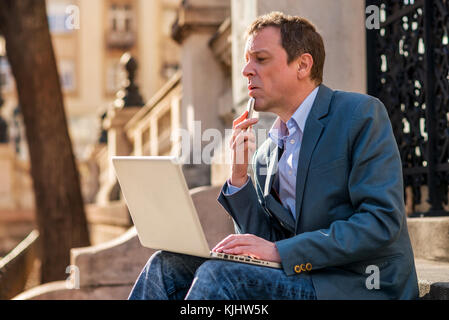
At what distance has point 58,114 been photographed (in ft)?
26.9

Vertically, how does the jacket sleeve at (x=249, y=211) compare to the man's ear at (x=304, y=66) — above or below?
below

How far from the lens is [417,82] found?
15.3ft

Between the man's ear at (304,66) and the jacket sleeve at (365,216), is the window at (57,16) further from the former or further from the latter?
the jacket sleeve at (365,216)

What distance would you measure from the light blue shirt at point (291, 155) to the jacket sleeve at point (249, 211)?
1.1 inches

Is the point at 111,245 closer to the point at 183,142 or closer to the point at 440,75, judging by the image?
the point at 183,142

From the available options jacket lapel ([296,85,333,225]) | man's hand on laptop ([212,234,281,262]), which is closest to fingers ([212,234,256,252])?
man's hand on laptop ([212,234,281,262])

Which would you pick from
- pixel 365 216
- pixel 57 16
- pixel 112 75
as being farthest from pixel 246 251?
pixel 57 16

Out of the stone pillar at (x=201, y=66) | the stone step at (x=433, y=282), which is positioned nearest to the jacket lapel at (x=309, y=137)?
the stone step at (x=433, y=282)

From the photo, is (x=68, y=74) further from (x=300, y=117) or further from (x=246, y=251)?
(x=246, y=251)

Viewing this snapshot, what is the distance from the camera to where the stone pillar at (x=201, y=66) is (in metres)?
6.27

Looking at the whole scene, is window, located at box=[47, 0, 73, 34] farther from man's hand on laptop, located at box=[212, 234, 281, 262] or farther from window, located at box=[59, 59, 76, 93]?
man's hand on laptop, located at box=[212, 234, 281, 262]

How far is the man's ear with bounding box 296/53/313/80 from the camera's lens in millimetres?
2725

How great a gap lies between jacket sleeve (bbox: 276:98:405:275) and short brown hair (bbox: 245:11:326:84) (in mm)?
407
